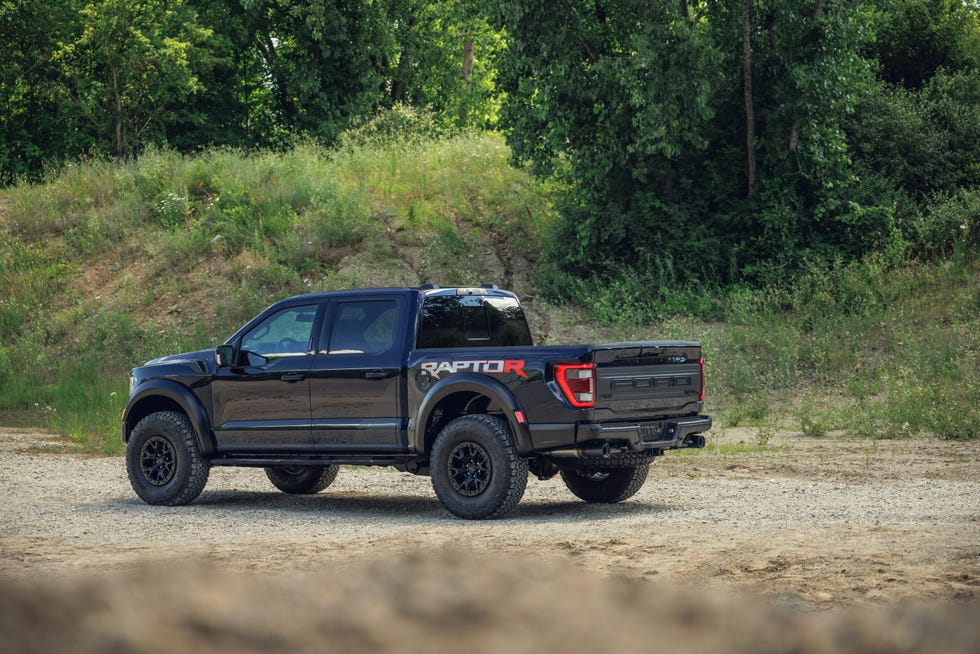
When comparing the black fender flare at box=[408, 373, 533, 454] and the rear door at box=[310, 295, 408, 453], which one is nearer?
the black fender flare at box=[408, 373, 533, 454]

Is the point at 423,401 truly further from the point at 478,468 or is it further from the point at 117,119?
the point at 117,119

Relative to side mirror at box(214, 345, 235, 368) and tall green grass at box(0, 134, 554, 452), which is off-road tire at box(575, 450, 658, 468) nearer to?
side mirror at box(214, 345, 235, 368)

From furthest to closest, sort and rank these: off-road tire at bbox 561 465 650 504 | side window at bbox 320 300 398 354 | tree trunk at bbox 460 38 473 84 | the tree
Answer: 1. tree trunk at bbox 460 38 473 84
2. the tree
3. off-road tire at bbox 561 465 650 504
4. side window at bbox 320 300 398 354

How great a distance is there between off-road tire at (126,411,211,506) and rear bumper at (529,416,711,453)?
3992 millimetres

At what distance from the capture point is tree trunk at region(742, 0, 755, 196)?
26375 mm

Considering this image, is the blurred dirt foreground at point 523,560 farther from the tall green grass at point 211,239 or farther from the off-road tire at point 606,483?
the tall green grass at point 211,239

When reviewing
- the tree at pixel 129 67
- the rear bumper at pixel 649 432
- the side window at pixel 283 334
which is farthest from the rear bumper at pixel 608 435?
the tree at pixel 129 67

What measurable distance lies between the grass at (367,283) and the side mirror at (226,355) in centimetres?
731

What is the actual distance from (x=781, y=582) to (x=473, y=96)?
43537 millimetres

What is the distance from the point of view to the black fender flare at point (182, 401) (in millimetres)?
12523

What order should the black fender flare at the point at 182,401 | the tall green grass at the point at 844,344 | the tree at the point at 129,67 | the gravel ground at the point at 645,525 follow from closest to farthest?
the gravel ground at the point at 645,525
the black fender flare at the point at 182,401
the tall green grass at the point at 844,344
the tree at the point at 129,67

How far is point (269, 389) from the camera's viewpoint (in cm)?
1220

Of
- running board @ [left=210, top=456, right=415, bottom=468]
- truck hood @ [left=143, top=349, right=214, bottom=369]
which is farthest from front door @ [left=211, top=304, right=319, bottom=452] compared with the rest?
truck hood @ [left=143, top=349, right=214, bottom=369]

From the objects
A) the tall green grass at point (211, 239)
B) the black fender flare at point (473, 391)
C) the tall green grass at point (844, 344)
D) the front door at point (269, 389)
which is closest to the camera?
the black fender flare at point (473, 391)
